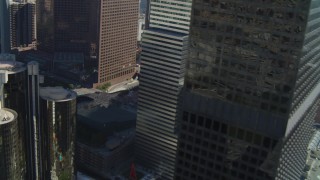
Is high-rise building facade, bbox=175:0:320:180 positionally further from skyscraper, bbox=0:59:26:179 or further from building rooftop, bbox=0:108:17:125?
skyscraper, bbox=0:59:26:179

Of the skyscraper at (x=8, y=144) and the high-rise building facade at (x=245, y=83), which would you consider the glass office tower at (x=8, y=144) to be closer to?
the skyscraper at (x=8, y=144)

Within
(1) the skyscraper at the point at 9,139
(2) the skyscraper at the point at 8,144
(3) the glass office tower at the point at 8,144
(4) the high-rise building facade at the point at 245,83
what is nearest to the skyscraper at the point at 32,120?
(1) the skyscraper at the point at 9,139

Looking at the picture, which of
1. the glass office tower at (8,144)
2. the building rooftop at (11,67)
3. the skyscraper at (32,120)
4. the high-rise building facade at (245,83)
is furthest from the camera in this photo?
the skyscraper at (32,120)

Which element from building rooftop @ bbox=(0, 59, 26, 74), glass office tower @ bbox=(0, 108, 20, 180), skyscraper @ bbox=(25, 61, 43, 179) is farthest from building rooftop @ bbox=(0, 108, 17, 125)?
building rooftop @ bbox=(0, 59, 26, 74)

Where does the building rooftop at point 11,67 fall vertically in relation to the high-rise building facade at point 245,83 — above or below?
below

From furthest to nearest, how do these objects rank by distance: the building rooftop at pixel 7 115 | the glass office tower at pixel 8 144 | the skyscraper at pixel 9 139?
the skyscraper at pixel 9 139, the building rooftop at pixel 7 115, the glass office tower at pixel 8 144

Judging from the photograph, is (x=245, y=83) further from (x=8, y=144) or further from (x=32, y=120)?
(x=32, y=120)
